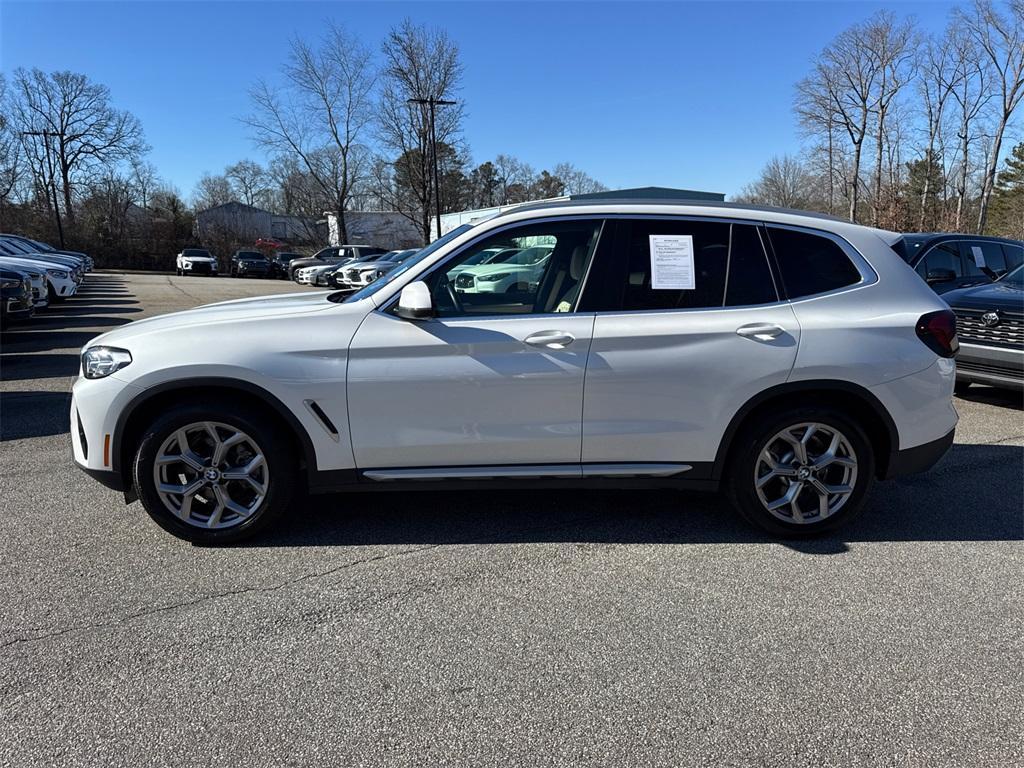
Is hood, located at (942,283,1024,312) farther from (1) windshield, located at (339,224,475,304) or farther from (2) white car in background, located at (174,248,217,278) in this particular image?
(2) white car in background, located at (174,248,217,278)

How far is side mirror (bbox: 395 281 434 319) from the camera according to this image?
3.32 metres

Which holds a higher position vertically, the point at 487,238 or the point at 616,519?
the point at 487,238

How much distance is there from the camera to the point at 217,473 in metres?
3.53

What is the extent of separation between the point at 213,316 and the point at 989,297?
7472mm

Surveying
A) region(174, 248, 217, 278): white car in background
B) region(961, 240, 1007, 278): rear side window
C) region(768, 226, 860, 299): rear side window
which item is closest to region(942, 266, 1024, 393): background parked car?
region(961, 240, 1007, 278): rear side window

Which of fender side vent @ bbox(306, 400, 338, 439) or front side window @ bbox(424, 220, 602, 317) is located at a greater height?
Answer: front side window @ bbox(424, 220, 602, 317)

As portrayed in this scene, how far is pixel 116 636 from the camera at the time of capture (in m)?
2.80

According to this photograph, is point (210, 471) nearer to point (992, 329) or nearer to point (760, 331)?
point (760, 331)

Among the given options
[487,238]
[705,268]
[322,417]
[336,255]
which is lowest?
[322,417]

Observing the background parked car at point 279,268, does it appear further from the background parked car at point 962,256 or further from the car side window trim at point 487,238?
the car side window trim at point 487,238

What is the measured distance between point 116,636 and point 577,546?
2218 mm

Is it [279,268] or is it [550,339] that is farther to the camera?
[279,268]

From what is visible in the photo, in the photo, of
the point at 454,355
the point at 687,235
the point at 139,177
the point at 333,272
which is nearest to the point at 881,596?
the point at 687,235

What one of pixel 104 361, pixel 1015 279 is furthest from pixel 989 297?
pixel 104 361
